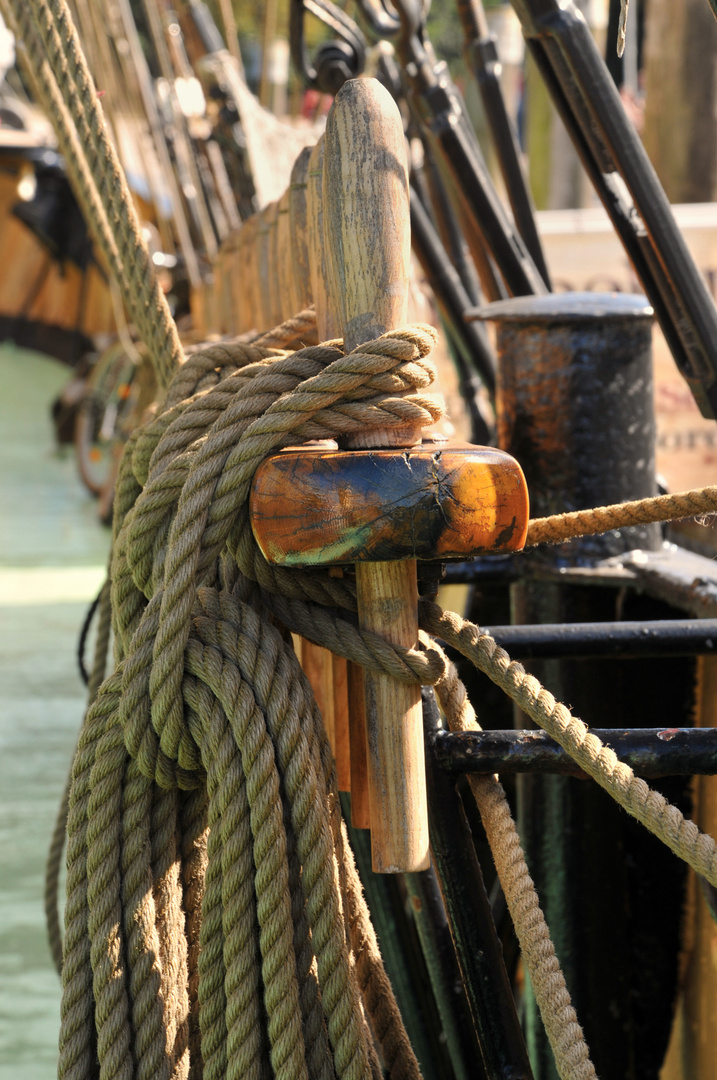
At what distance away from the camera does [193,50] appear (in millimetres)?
4914

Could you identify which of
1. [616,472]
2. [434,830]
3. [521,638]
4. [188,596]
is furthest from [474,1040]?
[616,472]

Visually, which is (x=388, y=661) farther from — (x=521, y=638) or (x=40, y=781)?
(x=40, y=781)

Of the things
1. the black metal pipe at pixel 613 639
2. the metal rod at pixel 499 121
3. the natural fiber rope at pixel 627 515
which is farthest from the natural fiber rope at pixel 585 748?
the metal rod at pixel 499 121

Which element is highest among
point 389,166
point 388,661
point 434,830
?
point 389,166

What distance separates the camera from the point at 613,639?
1423 mm

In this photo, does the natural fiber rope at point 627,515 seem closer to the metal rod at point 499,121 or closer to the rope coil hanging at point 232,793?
→ the rope coil hanging at point 232,793

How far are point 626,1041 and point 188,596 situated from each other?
125cm

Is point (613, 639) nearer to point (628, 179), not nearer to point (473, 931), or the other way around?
point (473, 931)

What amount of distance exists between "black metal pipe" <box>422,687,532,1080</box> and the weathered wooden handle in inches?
10.0

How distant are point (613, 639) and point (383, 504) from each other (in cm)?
70

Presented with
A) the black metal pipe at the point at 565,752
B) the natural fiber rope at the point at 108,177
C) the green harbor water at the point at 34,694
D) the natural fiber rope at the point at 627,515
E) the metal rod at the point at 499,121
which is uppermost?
the metal rod at the point at 499,121

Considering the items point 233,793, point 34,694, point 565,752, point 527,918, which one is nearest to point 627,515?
point 565,752

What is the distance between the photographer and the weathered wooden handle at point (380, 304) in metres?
0.86

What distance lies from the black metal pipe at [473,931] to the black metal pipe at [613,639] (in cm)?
27
